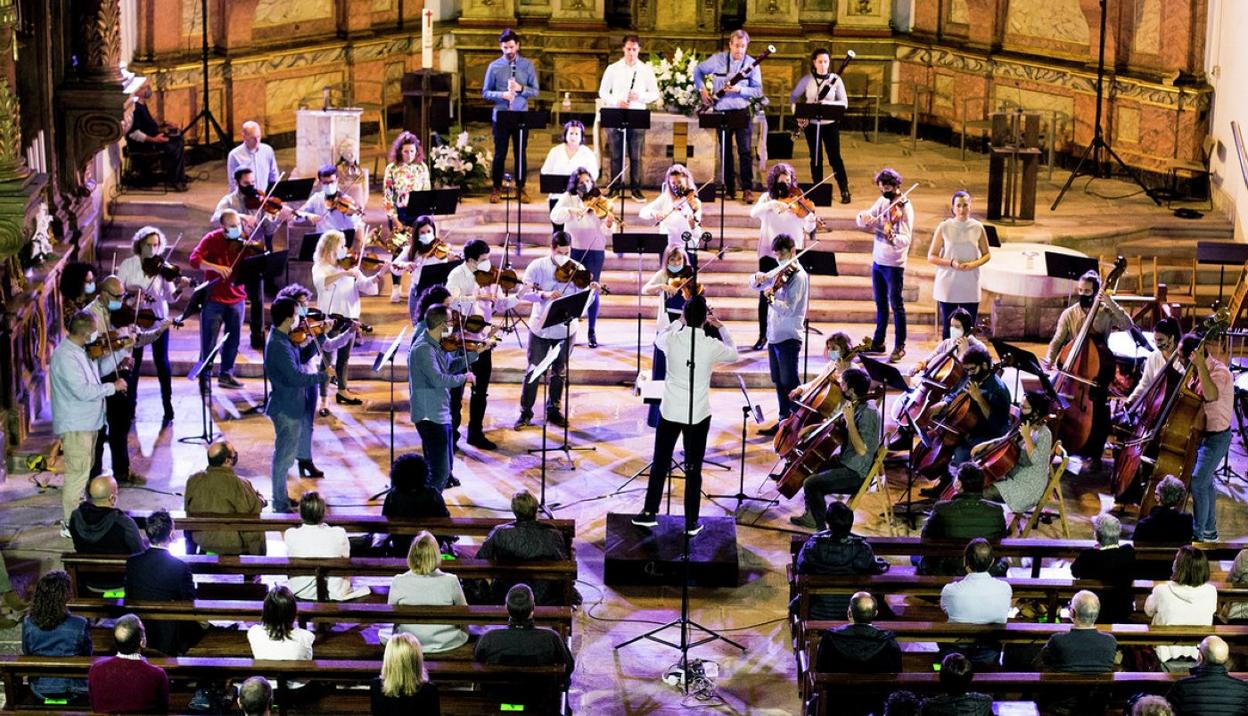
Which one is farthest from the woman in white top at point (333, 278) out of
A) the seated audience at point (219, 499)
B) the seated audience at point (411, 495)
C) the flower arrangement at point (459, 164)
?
the flower arrangement at point (459, 164)

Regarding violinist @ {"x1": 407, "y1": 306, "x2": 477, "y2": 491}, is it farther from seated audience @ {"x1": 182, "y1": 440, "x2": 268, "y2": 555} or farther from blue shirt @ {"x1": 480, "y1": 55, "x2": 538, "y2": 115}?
blue shirt @ {"x1": 480, "y1": 55, "x2": 538, "y2": 115}

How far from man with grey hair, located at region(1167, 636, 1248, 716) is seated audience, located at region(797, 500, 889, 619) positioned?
2083 millimetres

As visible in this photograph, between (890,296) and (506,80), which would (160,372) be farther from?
(890,296)

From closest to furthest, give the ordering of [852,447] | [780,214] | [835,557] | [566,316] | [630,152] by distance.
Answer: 1. [835,557]
2. [852,447]
3. [566,316]
4. [780,214]
5. [630,152]

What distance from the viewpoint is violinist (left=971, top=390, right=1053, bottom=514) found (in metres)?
12.1

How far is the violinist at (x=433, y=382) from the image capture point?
1271cm

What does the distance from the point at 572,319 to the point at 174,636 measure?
496 cm

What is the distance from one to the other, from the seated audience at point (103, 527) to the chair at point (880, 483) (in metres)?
4.81

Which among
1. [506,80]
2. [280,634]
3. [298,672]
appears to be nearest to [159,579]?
[280,634]

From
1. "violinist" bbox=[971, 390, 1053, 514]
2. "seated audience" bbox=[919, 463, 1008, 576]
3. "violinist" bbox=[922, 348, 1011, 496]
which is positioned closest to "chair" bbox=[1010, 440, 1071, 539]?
"violinist" bbox=[971, 390, 1053, 514]

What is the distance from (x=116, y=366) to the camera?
13.1 meters

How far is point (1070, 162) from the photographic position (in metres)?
21.9

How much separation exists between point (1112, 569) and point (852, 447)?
2609mm

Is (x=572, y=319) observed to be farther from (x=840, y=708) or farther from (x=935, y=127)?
(x=935, y=127)
